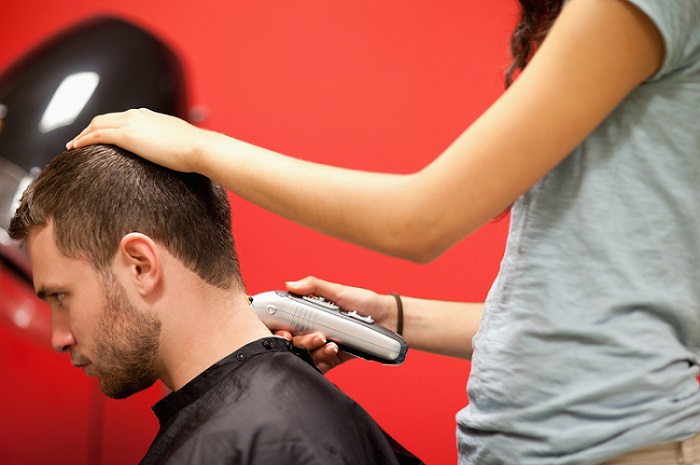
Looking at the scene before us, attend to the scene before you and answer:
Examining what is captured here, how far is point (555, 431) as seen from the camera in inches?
37.0

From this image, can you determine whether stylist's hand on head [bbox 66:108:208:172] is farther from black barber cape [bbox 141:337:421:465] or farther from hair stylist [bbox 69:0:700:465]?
black barber cape [bbox 141:337:421:465]

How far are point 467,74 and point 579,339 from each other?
1.63m

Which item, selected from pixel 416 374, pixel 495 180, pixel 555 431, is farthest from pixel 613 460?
pixel 416 374

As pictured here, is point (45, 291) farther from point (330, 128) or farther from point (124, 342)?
point (330, 128)

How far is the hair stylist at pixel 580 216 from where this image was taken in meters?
0.83

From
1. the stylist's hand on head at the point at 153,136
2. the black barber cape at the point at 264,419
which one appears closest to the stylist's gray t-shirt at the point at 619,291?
the black barber cape at the point at 264,419

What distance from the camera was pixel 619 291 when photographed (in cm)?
92

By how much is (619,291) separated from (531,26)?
16.7 inches

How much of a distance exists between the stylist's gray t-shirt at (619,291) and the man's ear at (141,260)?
2.05 feet

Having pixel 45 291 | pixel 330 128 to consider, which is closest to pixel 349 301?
pixel 45 291

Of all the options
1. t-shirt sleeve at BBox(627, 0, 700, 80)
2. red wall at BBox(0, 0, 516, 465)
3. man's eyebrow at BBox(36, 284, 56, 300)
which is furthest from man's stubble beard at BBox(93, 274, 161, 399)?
red wall at BBox(0, 0, 516, 465)

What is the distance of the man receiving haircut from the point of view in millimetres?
1283

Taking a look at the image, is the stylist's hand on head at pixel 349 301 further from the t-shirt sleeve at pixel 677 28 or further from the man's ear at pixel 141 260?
the t-shirt sleeve at pixel 677 28

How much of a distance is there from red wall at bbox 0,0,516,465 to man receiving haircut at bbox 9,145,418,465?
1078 mm
